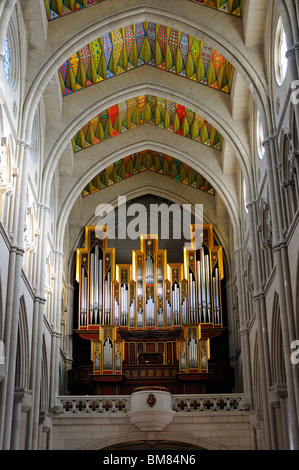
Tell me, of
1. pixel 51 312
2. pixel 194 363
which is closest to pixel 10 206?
pixel 51 312

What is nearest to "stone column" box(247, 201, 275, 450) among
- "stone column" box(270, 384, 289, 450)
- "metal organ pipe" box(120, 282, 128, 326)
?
"stone column" box(270, 384, 289, 450)

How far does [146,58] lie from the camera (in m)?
24.8

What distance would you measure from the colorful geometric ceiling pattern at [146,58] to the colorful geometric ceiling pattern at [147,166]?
6.80 meters

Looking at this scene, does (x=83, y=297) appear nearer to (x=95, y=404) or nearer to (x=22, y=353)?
(x=95, y=404)

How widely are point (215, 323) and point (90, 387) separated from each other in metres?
5.92

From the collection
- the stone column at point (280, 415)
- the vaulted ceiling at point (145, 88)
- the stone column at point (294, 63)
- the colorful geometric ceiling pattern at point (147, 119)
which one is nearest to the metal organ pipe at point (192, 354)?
the vaulted ceiling at point (145, 88)

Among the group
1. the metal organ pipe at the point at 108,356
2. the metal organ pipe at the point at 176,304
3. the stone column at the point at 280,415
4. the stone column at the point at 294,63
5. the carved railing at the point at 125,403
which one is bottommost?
the stone column at the point at 280,415

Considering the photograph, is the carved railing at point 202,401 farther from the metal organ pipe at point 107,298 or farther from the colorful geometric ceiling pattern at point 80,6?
the colorful geometric ceiling pattern at point 80,6

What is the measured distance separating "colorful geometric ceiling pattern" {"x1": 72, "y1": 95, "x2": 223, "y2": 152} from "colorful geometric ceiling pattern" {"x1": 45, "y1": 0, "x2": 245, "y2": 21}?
21.2 feet

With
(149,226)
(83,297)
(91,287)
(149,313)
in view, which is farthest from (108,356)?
(149,226)

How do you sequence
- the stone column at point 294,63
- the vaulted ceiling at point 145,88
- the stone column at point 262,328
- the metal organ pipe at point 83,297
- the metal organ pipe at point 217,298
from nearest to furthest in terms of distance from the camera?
the stone column at point 294,63
the stone column at point 262,328
the vaulted ceiling at point 145,88
the metal organ pipe at point 83,297
the metal organ pipe at point 217,298

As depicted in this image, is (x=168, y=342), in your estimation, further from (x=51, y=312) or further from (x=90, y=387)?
(x=51, y=312)

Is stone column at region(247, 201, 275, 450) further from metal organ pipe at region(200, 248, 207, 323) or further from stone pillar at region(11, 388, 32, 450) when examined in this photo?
metal organ pipe at region(200, 248, 207, 323)

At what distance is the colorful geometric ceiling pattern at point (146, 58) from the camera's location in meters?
23.5
